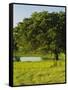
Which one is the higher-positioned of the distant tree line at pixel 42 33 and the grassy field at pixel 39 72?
the distant tree line at pixel 42 33

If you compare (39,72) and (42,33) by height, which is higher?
(42,33)

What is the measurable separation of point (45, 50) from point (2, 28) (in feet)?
1.23

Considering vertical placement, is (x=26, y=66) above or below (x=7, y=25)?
below

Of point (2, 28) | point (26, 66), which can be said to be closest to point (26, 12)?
point (2, 28)

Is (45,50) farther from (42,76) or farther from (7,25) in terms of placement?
(7,25)

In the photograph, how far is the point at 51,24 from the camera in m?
2.33

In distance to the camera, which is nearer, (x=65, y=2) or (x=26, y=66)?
(x=26, y=66)

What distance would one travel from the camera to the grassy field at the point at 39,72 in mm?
2232

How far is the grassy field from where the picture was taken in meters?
2.23

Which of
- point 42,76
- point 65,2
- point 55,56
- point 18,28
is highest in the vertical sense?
point 65,2

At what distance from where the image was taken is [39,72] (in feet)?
7.50

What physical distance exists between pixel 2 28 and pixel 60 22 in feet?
1.53

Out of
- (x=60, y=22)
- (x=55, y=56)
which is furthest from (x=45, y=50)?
(x=60, y=22)

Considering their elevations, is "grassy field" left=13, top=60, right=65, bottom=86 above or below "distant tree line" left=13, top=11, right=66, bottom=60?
below
